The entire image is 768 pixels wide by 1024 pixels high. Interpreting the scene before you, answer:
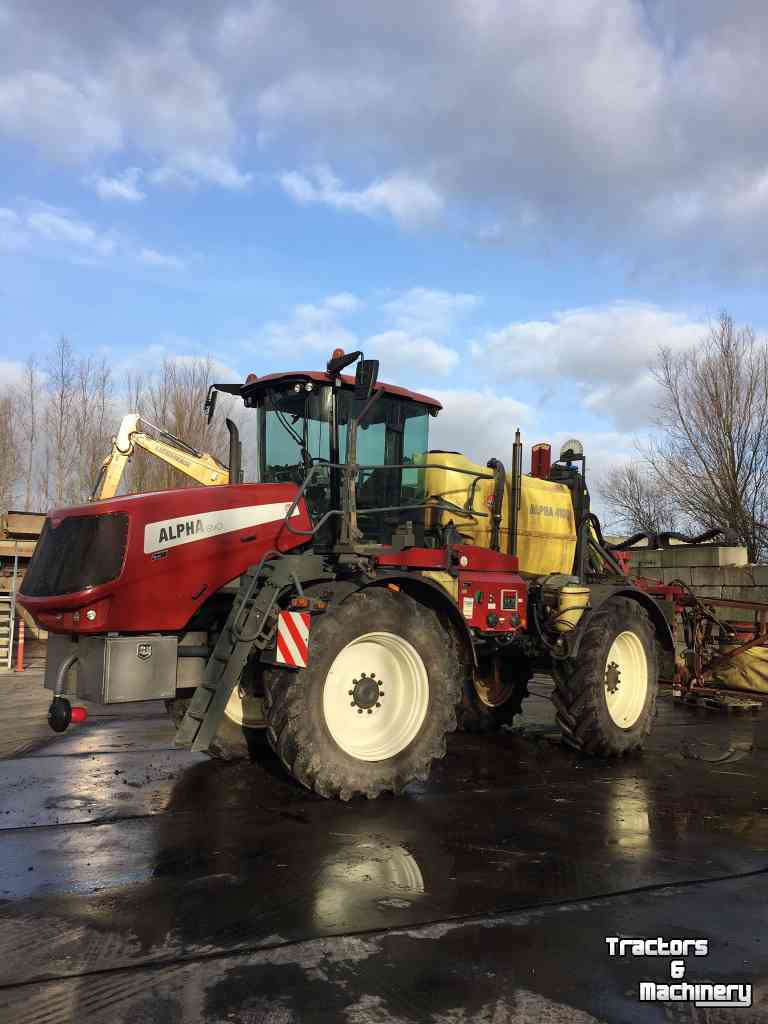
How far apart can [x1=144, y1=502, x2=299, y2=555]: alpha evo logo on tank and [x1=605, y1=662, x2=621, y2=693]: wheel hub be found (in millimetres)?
3430

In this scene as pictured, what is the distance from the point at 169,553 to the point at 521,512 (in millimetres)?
3403

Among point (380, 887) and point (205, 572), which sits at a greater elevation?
point (205, 572)

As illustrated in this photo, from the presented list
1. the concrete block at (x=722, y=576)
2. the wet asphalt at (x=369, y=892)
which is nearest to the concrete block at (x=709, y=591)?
the concrete block at (x=722, y=576)

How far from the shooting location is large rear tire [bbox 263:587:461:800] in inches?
216

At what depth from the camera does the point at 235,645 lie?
548 centimetres

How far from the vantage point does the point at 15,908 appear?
12.7ft

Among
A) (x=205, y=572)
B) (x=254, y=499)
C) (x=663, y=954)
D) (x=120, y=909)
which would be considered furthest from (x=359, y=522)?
(x=663, y=954)

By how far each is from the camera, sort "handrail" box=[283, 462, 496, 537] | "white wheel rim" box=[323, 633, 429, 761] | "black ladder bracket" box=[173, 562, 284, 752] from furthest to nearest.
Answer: "handrail" box=[283, 462, 496, 537] < "white wheel rim" box=[323, 633, 429, 761] < "black ladder bracket" box=[173, 562, 284, 752]

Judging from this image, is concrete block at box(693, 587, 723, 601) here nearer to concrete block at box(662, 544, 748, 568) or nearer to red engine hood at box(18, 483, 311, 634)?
concrete block at box(662, 544, 748, 568)

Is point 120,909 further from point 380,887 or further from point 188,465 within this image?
point 188,465

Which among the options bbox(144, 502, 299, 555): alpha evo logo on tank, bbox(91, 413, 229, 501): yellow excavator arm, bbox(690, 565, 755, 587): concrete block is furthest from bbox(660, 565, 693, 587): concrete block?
bbox(144, 502, 299, 555): alpha evo logo on tank

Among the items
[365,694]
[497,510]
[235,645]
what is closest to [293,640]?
[235,645]

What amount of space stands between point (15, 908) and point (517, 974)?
2.27 meters

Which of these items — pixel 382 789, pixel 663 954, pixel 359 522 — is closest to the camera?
pixel 663 954
